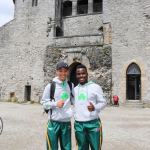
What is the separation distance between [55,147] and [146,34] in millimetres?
20304

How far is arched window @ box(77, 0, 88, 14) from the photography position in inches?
1221

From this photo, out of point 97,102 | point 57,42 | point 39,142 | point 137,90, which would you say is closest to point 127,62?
point 137,90

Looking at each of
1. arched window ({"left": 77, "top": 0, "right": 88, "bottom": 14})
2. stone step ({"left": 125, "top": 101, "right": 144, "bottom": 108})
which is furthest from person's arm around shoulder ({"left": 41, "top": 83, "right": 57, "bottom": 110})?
arched window ({"left": 77, "top": 0, "right": 88, "bottom": 14})

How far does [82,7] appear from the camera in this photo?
31.2 m

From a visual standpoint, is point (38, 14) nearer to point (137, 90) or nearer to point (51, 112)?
point (137, 90)

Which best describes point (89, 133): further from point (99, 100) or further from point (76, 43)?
point (76, 43)

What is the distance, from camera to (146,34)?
23.9 meters

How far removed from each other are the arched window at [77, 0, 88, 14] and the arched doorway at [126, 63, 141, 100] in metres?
9.32

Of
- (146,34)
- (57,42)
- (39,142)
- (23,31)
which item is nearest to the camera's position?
(39,142)

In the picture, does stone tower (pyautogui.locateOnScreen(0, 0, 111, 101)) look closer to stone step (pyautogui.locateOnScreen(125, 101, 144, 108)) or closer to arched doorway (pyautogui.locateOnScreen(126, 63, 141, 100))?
arched doorway (pyautogui.locateOnScreen(126, 63, 141, 100))

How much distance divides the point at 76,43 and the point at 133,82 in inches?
228

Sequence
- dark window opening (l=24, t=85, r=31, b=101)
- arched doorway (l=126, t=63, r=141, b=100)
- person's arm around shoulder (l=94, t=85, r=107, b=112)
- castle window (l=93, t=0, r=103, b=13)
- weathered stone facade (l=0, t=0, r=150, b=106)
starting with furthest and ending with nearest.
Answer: castle window (l=93, t=0, r=103, b=13) < dark window opening (l=24, t=85, r=31, b=101) < weathered stone facade (l=0, t=0, r=150, b=106) < arched doorway (l=126, t=63, r=141, b=100) < person's arm around shoulder (l=94, t=85, r=107, b=112)

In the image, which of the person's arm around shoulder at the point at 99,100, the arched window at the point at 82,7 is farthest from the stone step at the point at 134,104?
the person's arm around shoulder at the point at 99,100

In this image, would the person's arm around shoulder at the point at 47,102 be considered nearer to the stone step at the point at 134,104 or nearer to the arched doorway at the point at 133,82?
the stone step at the point at 134,104
